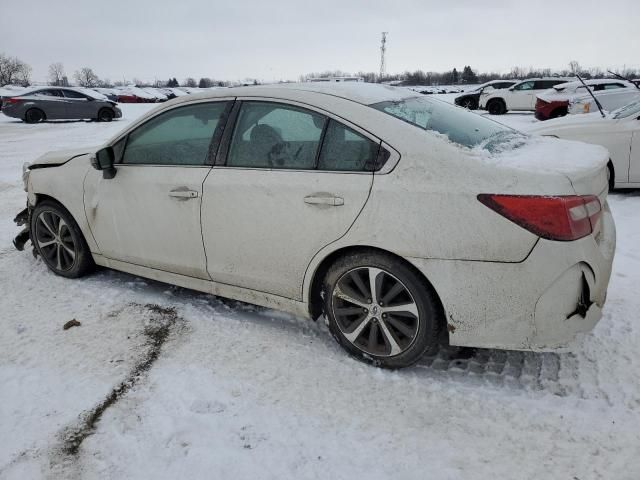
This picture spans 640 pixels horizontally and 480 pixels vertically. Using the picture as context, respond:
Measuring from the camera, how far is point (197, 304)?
11.9ft

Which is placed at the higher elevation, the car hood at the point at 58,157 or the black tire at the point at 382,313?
the car hood at the point at 58,157

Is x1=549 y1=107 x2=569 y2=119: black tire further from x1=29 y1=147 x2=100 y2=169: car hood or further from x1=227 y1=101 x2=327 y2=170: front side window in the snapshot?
x1=29 y1=147 x2=100 y2=169: car hood

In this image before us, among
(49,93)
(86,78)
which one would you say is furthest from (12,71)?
(49,93)

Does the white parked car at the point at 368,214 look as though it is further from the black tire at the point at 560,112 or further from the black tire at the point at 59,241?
the black tire at the point at 560,112

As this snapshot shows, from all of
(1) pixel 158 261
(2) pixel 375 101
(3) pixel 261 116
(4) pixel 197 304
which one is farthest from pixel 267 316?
(2) pixel 375 101

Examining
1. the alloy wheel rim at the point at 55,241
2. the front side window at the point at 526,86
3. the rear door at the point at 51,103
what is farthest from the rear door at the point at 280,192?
the front side window at the point at 526,86

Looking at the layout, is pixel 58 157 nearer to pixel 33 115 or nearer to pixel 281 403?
pixel 281 403

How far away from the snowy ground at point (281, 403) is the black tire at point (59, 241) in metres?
0.55

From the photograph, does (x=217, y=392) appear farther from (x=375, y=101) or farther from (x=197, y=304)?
(x=375, y=101)

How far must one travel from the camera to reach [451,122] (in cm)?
295

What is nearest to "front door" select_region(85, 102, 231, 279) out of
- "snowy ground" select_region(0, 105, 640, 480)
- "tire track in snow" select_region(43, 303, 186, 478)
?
"tire track in snow" select_region(43, 303, 186, 478)

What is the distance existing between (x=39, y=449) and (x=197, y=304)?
1.53 meters

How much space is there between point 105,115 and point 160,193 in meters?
20.4

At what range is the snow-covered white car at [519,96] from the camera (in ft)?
71.5
